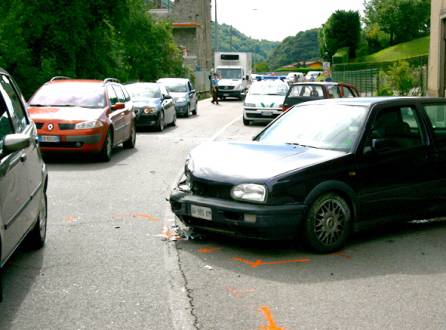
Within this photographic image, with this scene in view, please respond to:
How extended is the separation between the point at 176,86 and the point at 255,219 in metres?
25.6

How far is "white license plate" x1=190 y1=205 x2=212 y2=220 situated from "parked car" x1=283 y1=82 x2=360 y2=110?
13.1 meters

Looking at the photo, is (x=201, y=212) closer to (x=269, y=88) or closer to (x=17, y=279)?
(x=17, y=279)

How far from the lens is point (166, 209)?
362 inches

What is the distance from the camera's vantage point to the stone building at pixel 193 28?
99.5 meters

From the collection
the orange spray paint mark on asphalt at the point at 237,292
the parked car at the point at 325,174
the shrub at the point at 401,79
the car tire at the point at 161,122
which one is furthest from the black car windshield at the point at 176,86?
the orange spray paint mark on asphalt at the point at 237,292

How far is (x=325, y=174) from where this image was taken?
6957 mm

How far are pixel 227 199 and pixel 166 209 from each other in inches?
95.5

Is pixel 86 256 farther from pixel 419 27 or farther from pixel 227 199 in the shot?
pixel 419 27

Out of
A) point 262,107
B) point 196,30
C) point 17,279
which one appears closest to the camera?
point 17,279

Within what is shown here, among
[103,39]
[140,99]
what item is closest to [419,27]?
[103,39]

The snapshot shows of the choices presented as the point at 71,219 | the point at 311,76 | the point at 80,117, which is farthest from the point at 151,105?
the point at 311,76

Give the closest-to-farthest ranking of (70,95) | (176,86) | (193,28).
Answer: (70,95), (176,86), (193,28)

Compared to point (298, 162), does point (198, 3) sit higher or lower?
higher

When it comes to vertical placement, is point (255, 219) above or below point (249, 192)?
below
